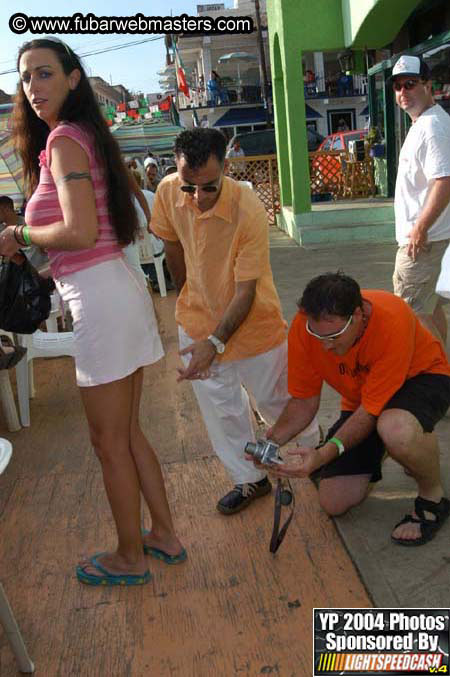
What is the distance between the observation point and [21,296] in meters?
2.84

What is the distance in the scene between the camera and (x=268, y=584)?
2758mm

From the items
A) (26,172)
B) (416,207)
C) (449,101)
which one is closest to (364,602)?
(26,172)

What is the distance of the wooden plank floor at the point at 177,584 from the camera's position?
94.7 inches

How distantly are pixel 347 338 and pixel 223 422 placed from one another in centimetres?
78

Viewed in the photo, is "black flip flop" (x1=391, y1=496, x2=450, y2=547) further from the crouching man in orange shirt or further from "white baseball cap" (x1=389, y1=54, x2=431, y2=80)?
"white baseball cap" (x1=389, y1=54, x2=431, y2=80)

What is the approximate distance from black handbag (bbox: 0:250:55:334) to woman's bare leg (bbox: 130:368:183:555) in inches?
20.8

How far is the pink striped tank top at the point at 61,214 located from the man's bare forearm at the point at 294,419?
1075mm

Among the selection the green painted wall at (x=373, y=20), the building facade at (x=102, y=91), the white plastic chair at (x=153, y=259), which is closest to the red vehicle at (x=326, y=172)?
the green painted wall at (x=373, y=20)

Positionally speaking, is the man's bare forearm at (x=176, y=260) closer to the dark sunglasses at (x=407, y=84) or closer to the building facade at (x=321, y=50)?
the dark sunglasses at (x=407, y=84)

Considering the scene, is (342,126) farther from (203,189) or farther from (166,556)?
(166,556)

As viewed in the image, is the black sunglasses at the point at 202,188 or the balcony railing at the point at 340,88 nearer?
the black sunglasses at the point at 202,188

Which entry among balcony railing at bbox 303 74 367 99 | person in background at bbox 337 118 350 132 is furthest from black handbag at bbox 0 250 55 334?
balcony railing at bbox 303 74 367 99

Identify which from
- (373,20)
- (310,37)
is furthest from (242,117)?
(373,20)

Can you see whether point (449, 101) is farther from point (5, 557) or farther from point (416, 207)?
point (5, 557)
